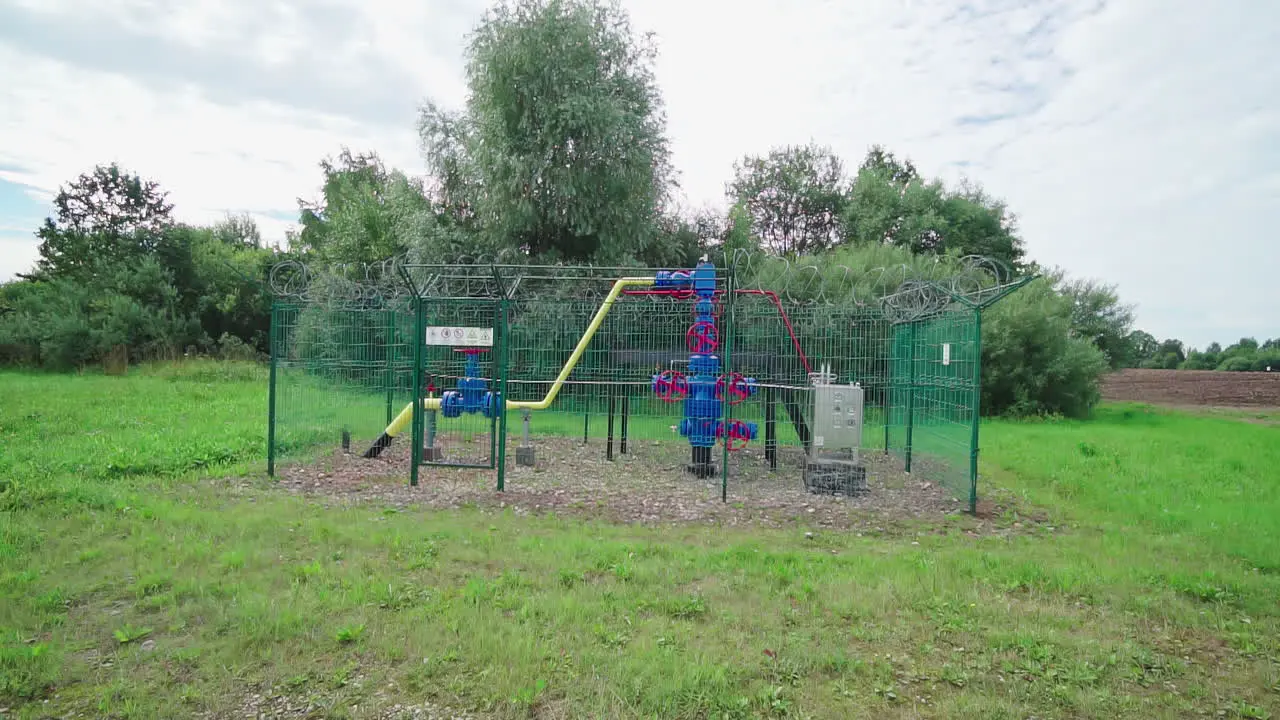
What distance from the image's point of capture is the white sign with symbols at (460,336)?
794 centimetres

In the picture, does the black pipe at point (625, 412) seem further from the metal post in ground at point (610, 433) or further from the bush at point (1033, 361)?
the bush at point (1033, 361)

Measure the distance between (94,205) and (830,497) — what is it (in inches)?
1384

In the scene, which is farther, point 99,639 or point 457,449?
point 457,449

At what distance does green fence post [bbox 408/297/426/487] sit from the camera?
7812 millimetres

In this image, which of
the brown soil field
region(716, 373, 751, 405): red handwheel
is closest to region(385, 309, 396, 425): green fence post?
region(716, 373, 751, 405): red handwheel

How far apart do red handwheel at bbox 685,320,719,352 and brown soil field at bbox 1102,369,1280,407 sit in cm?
1754

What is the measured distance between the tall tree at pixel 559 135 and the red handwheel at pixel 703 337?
9.38 meters

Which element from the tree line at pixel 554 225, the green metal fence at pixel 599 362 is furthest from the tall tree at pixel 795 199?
the green metal fence at pixel 599 362

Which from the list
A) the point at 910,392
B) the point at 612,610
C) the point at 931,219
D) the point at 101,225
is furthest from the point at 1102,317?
the point at 101,225

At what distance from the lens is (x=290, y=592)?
14.6 ft

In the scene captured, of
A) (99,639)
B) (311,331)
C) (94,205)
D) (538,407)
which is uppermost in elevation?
(94,205)

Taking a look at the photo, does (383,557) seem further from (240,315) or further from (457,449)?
(240,315)

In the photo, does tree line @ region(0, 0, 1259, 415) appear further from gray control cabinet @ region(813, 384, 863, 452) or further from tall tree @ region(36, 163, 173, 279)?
gray control cabinet @ region(813, 384, 863, 452)

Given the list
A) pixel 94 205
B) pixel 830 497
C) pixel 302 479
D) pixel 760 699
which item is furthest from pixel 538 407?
pixel 94 205
